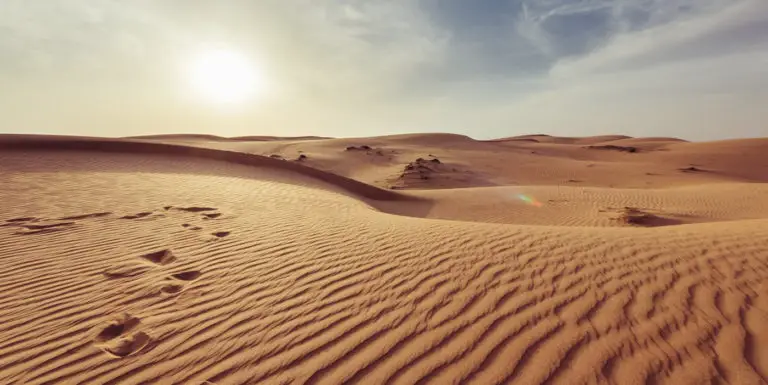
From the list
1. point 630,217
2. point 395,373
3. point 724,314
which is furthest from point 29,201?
point 630,217

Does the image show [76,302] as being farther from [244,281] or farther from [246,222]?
[246,222]

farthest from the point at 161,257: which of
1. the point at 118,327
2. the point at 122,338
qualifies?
the point at 122,338

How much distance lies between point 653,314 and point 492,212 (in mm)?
8199

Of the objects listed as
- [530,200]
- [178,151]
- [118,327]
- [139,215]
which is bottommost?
[530,200]

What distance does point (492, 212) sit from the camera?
11.1 meters

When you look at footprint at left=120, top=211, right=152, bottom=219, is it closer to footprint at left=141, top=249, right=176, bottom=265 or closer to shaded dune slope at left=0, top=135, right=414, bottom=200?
footprint at left=141, top=249, right=176, bottom=265

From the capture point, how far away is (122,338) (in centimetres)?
275

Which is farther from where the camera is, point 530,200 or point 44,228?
point 530,200

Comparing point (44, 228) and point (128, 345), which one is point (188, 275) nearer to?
point (128, 345)

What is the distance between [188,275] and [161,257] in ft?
2.62

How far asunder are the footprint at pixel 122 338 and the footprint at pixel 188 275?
77 centimetres

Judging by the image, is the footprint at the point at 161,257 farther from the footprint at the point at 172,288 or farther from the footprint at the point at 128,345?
the footprint at the point at 128,345

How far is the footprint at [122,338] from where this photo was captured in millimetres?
2619

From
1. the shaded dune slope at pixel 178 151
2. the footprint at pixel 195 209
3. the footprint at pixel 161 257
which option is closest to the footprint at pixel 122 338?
the footprint at pixel 161 257
